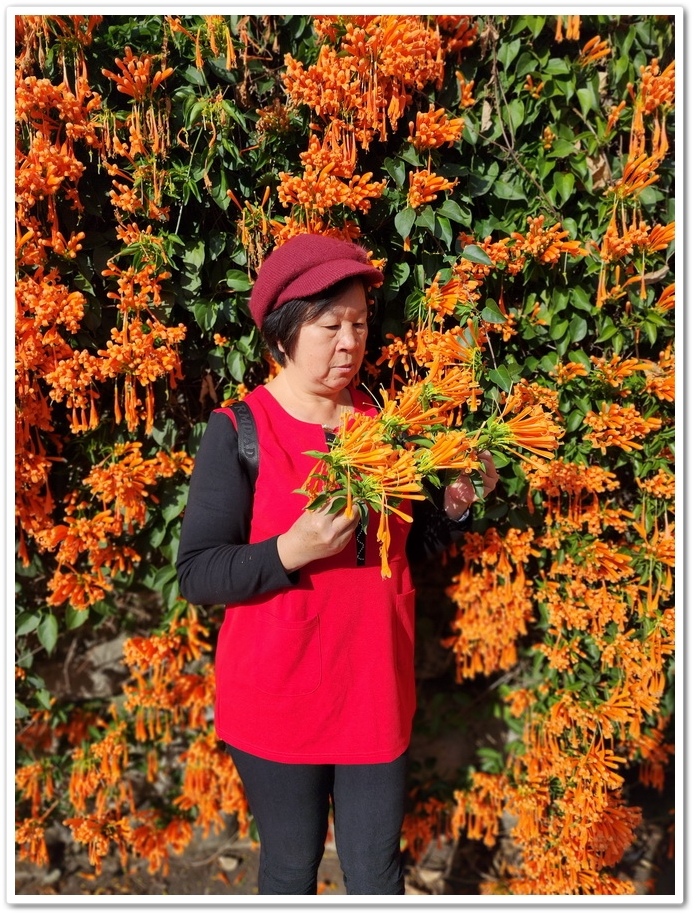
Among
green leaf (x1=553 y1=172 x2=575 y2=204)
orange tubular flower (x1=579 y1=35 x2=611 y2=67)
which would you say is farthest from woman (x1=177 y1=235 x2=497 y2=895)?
orange tubular flower (x1=579 y1=35 x2=611 y2=67)

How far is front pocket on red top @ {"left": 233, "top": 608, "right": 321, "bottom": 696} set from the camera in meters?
1.57

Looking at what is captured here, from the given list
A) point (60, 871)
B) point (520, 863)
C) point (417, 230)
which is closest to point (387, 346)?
point (417, 230)

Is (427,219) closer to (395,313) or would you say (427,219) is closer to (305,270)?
(395,313)

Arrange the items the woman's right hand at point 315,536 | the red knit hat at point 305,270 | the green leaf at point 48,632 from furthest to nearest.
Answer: the green leaf at point 48,632 → the red knit hat at point 305,270 → the woman's right hand at point 315,536

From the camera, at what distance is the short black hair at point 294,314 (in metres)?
1.52

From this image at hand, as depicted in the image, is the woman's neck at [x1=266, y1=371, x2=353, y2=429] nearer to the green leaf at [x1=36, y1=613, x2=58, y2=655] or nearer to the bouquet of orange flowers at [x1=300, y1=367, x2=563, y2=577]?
the bouquet of orange flowers at [x1=300, y1=367, x2=563, y2=577]

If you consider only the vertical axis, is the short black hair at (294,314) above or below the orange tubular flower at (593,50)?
below

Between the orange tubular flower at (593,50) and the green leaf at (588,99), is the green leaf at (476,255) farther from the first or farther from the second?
the orange tubular flower at (593,50)

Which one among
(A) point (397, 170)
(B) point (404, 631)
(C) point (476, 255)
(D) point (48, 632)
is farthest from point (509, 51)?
(D) point (48, 632)

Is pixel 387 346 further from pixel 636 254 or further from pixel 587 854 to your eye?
pixel 587 854

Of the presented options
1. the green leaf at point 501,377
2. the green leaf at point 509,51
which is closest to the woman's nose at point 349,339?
the green leaf at point 501,377

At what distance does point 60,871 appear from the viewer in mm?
2654

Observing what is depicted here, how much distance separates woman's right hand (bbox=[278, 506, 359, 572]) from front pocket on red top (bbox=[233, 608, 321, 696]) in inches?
8.3
